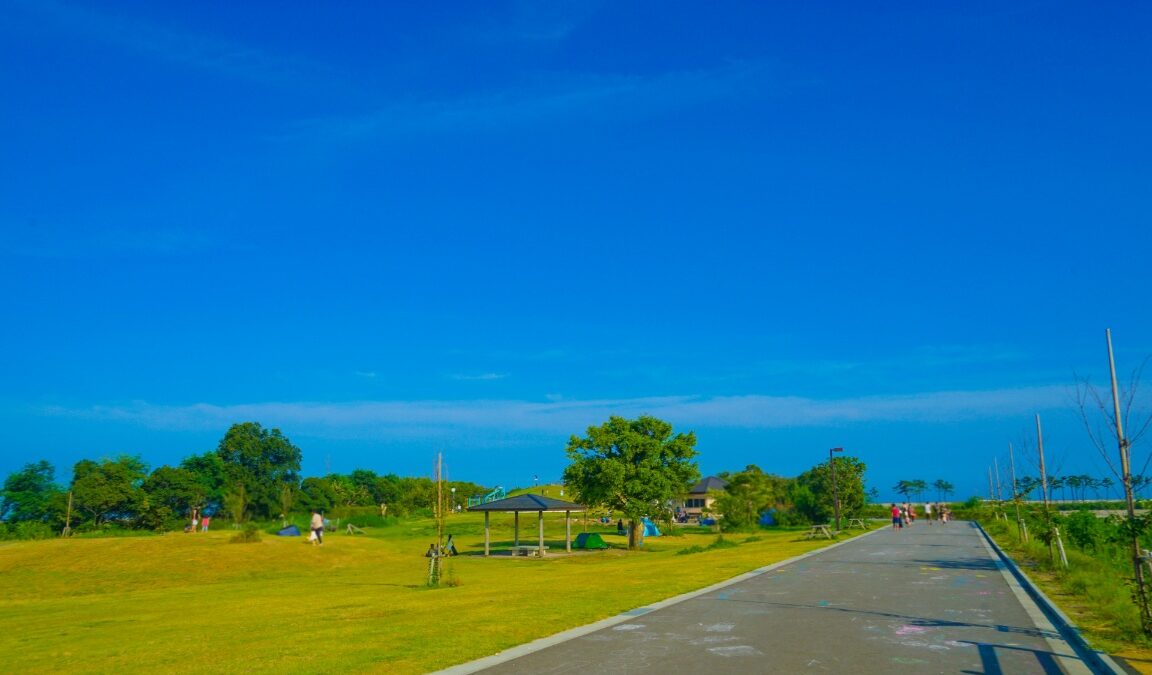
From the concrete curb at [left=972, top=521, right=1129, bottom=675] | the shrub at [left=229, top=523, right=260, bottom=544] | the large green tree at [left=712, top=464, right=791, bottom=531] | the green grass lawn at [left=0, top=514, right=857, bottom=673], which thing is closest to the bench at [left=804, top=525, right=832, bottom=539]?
the green grass lawn at [left=0, top=514, right=857, bottom=673]

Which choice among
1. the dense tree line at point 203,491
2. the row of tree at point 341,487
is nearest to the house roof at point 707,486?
the row of tree at point 341,487

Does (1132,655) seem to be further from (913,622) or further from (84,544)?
(84,544)

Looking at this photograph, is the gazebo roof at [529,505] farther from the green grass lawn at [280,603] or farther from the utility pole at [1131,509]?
the utility pole at [1131,509]

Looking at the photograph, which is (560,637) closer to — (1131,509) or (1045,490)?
(1131,509)

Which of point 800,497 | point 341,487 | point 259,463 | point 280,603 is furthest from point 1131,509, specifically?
point 341,487

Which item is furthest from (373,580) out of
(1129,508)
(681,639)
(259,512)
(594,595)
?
(259,512)

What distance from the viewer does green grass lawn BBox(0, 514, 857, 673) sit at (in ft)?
37.2

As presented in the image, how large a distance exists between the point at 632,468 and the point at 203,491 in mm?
58647

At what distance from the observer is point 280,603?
19.6 meters

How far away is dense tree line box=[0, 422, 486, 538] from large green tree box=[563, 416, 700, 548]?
3845 centimetres

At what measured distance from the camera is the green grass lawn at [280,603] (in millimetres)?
11344

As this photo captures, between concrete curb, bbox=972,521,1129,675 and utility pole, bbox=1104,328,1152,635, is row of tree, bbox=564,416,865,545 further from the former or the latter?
utility pole, bbox=1104,328,1152,635

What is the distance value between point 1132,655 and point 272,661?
11016 mm

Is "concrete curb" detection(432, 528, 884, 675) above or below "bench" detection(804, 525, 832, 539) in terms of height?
above
